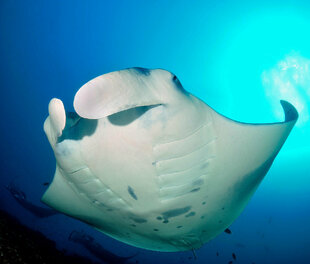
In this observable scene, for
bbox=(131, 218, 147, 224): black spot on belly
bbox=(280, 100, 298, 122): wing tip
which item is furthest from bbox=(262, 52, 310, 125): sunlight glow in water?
bbox=(131, 218, 147, 224): black spot on belly

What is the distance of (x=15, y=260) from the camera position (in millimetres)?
2145

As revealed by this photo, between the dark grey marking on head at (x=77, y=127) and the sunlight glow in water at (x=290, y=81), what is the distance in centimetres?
1205

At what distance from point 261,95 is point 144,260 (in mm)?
17096

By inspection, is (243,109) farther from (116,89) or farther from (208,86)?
(116,89)

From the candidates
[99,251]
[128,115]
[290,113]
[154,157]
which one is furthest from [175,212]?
Result: [99,251]

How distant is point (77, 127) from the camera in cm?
154

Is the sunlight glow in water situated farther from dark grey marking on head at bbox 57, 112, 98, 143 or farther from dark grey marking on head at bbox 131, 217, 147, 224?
dark grey marking on head at bbox 57, 112, 98, 143

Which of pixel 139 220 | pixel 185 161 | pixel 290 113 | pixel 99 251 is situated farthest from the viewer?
pixel 99 251

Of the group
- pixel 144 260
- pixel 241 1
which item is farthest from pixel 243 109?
pixel 144 260

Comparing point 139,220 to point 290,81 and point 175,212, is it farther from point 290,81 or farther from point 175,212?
point 290,81

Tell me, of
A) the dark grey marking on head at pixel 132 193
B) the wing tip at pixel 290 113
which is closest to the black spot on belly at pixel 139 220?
the dark grey marking on head at pixel 132 193

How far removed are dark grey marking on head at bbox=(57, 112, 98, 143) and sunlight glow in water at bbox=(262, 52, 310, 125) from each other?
1205 cm

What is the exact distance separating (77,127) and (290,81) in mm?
13522

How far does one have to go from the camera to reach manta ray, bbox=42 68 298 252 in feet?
3.84
